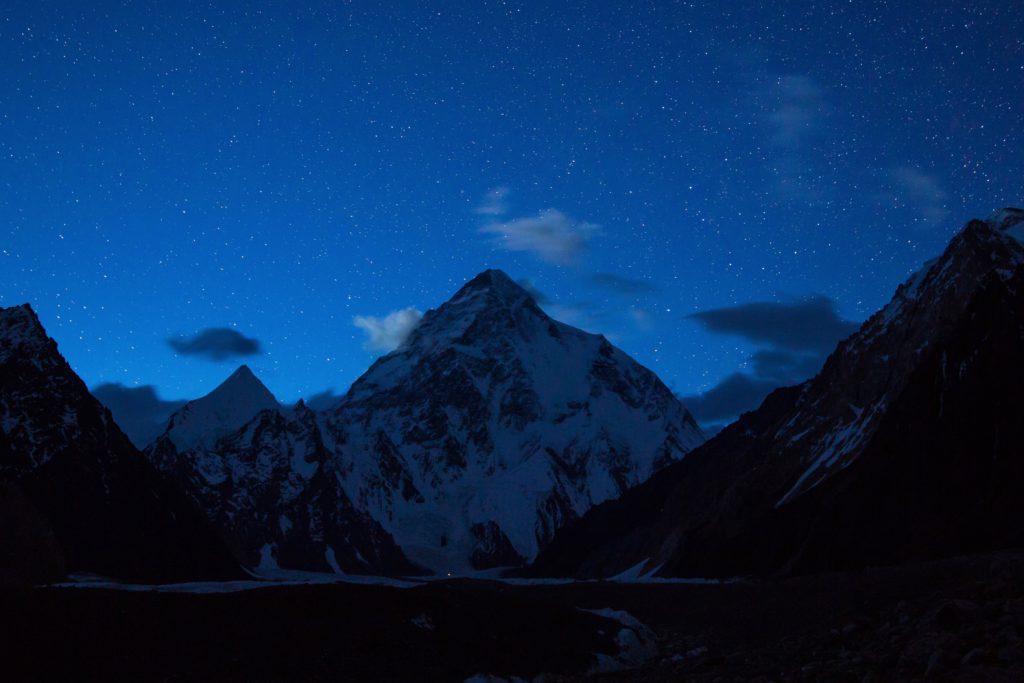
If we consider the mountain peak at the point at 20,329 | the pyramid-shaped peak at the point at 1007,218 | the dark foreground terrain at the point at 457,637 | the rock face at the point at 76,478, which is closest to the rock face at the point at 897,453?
the pyramid-shaped peak at the point at 1007,218

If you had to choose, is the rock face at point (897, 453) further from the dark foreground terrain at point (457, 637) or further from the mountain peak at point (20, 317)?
the mountain peak at point (20, 317)

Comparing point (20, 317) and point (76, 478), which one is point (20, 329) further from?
point (76, 478)

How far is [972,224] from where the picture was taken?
99.8 m

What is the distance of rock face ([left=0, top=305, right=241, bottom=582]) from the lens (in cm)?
9300

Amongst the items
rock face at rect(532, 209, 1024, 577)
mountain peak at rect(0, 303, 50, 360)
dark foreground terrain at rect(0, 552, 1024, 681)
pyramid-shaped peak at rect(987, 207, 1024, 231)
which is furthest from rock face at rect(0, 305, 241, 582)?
pyramid-shaped peak at rect(987, 207, 1024, 231)

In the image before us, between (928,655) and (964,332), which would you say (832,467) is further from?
(928,655)

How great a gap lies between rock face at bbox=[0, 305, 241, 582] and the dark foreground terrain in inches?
2045

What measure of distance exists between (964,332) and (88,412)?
8767cm

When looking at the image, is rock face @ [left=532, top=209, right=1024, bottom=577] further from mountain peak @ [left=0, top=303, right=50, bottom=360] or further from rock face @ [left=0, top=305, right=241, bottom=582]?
mountain peak @ [left=0, top=303, right=50, bottom=360]

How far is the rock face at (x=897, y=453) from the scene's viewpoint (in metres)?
69.7

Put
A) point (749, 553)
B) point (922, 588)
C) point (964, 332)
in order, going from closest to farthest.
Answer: point (922, 588), point (964, 332), point (749, 553)

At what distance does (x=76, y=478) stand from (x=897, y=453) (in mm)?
75914

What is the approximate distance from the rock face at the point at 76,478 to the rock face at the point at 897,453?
56798 mm

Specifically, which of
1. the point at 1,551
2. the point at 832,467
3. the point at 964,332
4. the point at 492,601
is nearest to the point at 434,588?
the point at 492,601
